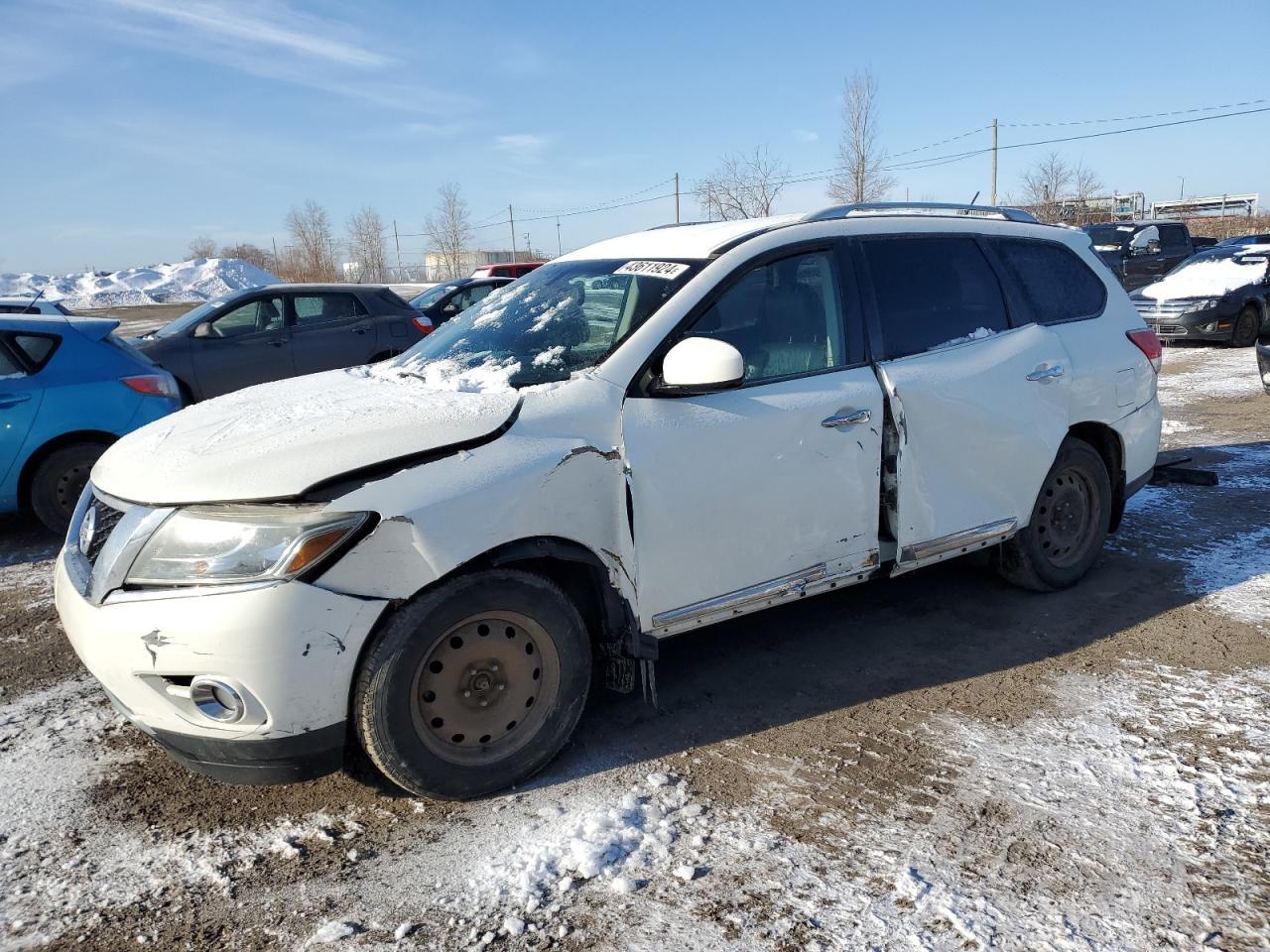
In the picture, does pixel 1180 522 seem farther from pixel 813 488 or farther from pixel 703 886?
pixel 703 886

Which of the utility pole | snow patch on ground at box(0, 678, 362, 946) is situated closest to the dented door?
snow patch on ground at box(0, 678, 362, 946)

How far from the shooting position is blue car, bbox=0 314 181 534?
20.0 ft

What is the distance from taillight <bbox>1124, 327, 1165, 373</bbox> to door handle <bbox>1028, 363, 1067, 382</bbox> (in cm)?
71

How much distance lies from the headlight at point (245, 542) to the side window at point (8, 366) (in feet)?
14.5

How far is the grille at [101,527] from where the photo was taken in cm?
301

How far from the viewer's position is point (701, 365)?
322cm

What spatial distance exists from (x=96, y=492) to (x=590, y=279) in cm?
201

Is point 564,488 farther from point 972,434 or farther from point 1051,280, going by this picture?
point 1051,280

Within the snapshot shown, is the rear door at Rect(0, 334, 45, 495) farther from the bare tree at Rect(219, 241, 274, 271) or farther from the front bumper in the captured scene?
the bare tree at Rect(219, 241, 274, 271)

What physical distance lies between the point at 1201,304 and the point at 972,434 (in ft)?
41.6

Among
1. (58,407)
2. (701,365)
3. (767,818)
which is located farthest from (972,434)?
(58,407)

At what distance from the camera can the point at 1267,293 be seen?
574 inches

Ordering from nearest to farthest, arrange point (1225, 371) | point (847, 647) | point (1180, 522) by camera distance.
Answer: point (847, 647) < point (1180, 522) < point (1225, 371)

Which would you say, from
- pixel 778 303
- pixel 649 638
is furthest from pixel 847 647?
pixel 778 303
